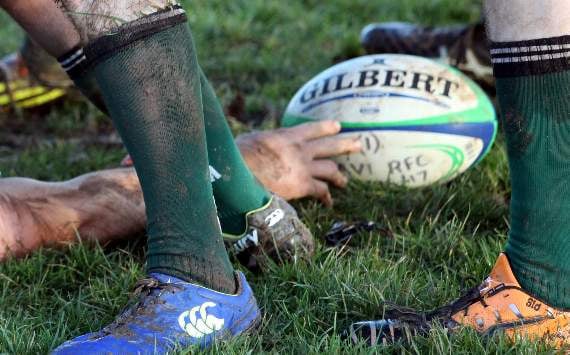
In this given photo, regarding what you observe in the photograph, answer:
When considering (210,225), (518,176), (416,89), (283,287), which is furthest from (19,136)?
(518,176)

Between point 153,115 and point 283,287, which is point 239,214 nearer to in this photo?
point 283,287

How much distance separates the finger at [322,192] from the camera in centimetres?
314

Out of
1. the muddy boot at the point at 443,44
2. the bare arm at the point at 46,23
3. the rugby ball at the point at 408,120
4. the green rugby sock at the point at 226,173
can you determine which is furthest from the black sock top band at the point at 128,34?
the muddy boot at the point at 443,44

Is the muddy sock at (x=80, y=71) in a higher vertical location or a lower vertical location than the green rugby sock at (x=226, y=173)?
higher

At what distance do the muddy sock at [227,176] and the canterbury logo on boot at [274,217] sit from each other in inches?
1.6

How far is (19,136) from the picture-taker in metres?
4.23

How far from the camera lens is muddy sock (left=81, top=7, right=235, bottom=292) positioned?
195 cm

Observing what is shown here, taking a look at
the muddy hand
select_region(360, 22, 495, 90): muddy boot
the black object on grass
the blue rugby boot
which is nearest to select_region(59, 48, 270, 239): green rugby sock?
the black object on grass

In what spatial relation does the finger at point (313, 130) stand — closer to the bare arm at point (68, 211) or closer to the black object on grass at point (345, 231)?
the black object on grass at point (345, 231)

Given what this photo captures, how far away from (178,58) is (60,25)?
0.35 metres

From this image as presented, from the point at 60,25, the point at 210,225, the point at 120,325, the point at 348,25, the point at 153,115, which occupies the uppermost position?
the point at 60,25

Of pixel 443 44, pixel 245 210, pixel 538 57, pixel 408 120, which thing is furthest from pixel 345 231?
pixel 443 44

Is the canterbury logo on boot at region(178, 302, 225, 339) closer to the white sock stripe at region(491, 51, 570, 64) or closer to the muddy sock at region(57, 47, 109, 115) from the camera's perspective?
the muddy sock at region(57, 47, 109, 115)

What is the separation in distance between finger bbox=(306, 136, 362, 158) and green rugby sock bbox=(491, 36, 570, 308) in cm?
122
